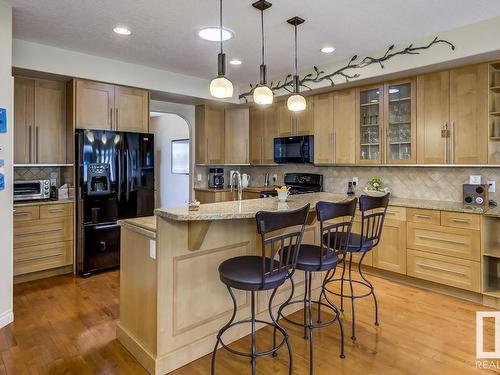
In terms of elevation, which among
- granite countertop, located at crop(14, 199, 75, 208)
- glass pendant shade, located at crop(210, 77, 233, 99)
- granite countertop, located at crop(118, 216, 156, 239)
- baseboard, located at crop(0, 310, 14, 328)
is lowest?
baseboard, located at crop(0, 310, 14, 328)

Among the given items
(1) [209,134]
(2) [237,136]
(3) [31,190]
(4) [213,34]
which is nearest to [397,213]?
(4) [213,34]

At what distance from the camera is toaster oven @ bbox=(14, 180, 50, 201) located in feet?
12.5

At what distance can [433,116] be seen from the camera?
12.1 feet

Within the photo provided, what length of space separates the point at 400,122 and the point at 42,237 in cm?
443

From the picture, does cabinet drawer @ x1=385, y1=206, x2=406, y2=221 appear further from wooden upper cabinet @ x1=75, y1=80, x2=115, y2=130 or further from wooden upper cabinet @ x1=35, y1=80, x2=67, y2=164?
wooden upper cabinet @ x1=35, y1=80, x2=67, y2=164

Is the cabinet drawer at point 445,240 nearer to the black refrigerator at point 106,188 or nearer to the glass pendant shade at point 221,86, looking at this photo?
the glass pendant shade at point 221,86

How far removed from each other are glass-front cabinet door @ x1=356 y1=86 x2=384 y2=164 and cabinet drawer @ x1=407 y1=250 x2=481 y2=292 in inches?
50.1

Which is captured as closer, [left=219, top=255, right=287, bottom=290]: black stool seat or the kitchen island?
[left=219, top=255, right=287, bottom=290]: black stool seat

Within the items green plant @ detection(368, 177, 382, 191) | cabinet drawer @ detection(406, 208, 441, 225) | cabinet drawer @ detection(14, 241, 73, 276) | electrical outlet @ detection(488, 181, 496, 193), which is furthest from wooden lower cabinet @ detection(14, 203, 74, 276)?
electrical outlet @ detection(488, 181, 496, 193)

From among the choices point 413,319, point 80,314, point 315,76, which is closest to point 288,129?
point 315,76

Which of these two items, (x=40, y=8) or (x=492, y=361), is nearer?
(x=492, y=361)

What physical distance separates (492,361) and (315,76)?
358cm

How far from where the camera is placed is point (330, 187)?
5.11 m

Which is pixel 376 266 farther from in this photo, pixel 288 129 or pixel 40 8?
pixel 40 8
